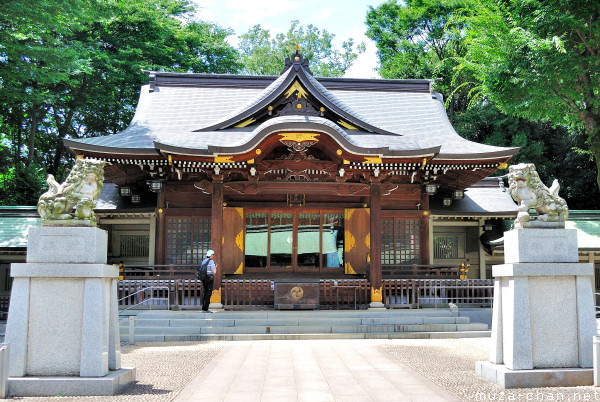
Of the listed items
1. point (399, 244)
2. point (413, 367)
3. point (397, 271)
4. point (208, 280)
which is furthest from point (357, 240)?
point (413, 367)

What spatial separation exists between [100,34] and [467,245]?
2211cm

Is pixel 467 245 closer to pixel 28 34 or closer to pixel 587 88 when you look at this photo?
pixel 587 88

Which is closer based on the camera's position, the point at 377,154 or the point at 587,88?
the point at 377,154

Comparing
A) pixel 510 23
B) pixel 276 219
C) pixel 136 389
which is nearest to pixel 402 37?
pixel 510 23

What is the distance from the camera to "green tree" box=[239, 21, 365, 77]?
1609 inches

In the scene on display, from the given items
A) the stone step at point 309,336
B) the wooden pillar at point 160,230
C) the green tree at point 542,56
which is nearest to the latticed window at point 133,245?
the wooden pillar at point 160,230

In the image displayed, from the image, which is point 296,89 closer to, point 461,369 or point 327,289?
point 327,289

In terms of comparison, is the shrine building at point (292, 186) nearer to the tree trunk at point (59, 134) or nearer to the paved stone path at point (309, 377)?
the paved stone path at point (309, 377)

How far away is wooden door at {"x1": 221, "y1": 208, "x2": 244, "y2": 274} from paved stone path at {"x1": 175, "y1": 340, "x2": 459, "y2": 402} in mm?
5336

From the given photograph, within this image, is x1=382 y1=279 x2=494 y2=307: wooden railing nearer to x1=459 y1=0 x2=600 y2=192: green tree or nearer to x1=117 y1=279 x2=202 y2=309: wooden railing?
x1=117 y1=279 x2=202 y2=309: wooden railing

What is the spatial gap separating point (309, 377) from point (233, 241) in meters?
8.61

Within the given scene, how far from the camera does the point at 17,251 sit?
16.1 meters

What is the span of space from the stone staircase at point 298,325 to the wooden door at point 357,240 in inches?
103

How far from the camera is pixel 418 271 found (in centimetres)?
1567
